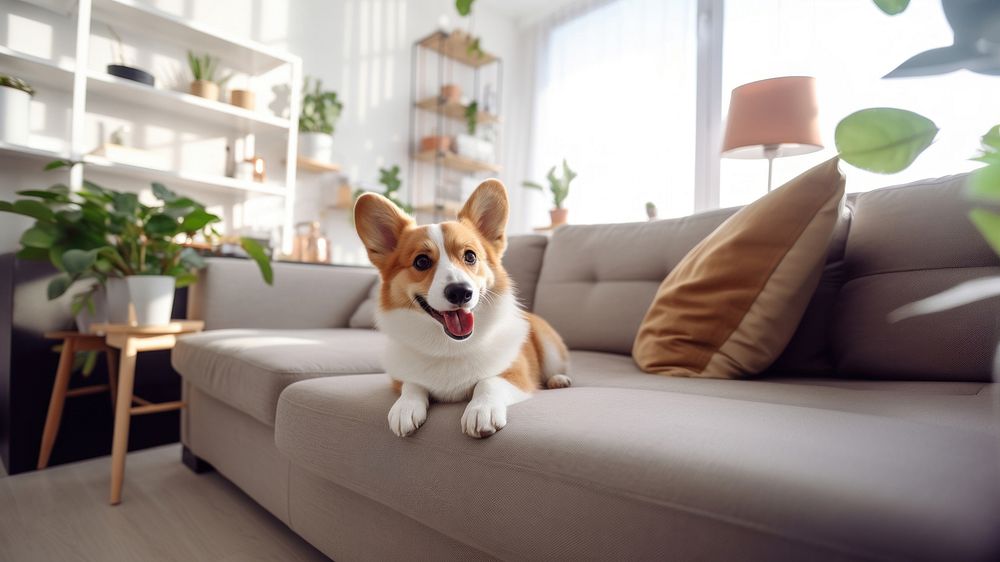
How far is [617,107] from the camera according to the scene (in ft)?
13.6

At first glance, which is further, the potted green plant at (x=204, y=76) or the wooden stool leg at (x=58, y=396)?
the potted green plant at (x=204, y=76)

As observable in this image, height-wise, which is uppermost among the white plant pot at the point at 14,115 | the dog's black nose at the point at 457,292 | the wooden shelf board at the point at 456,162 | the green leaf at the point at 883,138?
the wooden shelf board at the point at 456,162

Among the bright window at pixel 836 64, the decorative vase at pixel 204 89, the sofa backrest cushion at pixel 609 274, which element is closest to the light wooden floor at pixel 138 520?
the sofa backrest cushion at pixel 609 274

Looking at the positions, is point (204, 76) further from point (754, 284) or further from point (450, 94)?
point (754, 284)

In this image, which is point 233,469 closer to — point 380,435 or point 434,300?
point 380,435

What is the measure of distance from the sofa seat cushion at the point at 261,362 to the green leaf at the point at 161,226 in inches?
14.7

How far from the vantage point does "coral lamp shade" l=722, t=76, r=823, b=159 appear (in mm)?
2176

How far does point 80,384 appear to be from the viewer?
210cm

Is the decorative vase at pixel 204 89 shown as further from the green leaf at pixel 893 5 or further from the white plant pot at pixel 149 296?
the green leaf at pixel 893 5

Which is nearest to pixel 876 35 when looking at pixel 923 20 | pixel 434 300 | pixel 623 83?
pixel 923 20

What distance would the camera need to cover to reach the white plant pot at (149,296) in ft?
5.61

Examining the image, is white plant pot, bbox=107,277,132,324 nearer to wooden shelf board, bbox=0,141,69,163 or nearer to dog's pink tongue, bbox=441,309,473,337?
wooden shelf board, bbox=0,141,69,163

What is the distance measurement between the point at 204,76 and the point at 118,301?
180 cm

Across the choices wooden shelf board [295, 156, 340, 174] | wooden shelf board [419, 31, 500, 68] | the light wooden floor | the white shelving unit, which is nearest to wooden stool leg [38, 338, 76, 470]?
the light wooden floor
